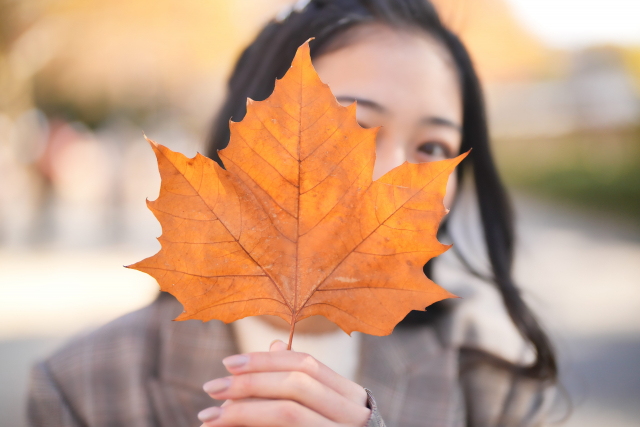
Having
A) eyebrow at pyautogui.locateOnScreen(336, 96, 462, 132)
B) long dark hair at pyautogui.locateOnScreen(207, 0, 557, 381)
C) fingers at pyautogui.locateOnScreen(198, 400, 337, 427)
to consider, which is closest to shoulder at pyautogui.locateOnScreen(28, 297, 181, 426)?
long dark hair at pyautogui.locateOnScreen(207, 0, 557, 381)

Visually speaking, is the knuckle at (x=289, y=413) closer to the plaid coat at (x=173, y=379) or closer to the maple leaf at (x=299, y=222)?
the maple leaf at (x=299, y=222)

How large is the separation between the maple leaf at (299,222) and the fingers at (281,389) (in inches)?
2.6

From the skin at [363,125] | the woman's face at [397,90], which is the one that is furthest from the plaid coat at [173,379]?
the woman's face at [397,90]

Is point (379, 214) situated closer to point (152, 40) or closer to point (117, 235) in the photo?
point (117, 235)

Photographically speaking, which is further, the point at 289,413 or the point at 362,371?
the point at 362,371

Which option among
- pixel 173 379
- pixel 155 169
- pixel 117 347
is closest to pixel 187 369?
pixel 173 379

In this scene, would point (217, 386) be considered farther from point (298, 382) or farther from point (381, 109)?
point (381, 109)

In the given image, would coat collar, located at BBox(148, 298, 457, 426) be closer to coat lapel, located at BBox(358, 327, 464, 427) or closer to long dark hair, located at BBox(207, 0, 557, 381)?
coat lapel, located at BBox(358, 327, 464, 427)

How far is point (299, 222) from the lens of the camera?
0.53 meters

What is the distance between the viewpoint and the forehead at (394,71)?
98 centimetres

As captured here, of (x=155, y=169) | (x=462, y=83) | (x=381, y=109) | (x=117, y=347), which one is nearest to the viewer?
(x=381, y=109)

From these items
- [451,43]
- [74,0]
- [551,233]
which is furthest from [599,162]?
[74,0]

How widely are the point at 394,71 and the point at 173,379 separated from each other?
104 cm

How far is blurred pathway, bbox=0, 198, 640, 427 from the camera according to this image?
321 cm
